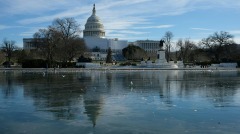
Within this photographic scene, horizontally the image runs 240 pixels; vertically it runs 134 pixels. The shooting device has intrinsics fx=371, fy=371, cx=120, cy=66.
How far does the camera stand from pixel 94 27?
149m

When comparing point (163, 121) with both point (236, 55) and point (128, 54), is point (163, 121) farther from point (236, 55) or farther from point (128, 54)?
point (128, 54)

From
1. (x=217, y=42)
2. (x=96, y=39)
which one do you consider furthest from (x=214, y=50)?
(x=96, y=39)

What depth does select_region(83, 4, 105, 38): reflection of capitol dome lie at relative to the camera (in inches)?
5832

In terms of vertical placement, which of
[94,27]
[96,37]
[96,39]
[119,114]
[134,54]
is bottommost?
[119,114]

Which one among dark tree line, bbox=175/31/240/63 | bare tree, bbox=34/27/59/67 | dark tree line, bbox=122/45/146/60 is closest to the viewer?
bare tree, bbox=34/27/59/67

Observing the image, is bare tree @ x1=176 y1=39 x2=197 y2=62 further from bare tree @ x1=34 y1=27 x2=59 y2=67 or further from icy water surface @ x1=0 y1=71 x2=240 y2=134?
icy water surface @ x1=0 y1=71 x2=240 y2=134

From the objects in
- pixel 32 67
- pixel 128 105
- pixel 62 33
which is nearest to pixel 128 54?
pixel 62 33

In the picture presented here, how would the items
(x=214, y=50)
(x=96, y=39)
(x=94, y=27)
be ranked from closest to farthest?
(x=214, y=50) → (x=94, y=27) → (x=96, y=39)

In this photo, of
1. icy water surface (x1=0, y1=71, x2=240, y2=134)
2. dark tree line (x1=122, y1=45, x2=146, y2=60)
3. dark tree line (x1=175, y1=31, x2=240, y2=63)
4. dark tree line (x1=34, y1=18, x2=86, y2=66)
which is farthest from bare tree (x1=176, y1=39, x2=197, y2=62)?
icy water surface (x1=0, y1=71, x2=240, y2=134)

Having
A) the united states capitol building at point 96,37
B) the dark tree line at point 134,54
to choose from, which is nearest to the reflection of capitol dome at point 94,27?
the united states capitol building at point 96,37

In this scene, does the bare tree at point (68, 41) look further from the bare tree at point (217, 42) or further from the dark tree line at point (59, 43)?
the bare tree at point (217, 42)

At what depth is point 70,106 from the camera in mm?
13156

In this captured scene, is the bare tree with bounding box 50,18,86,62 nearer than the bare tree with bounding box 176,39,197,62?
Yes

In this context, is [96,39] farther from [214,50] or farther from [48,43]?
[48,43]
